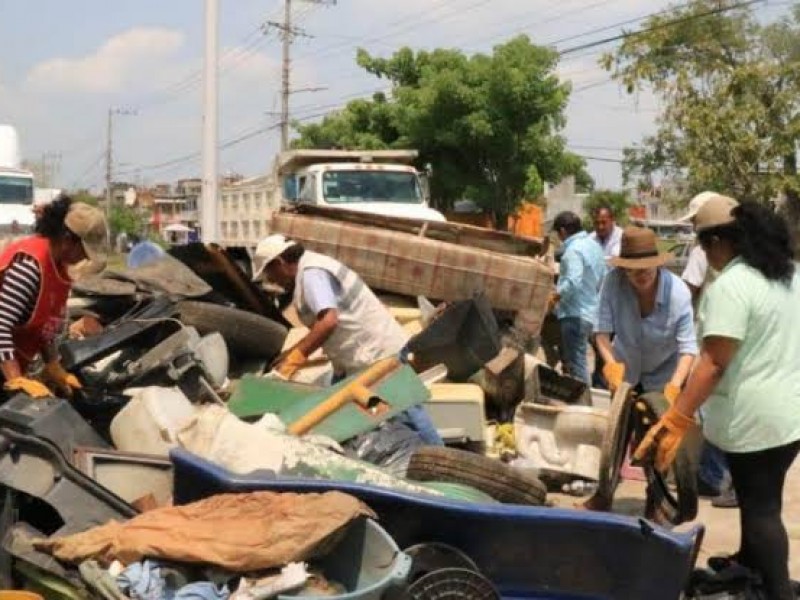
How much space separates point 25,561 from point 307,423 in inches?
62.2

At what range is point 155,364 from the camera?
19.6 ft

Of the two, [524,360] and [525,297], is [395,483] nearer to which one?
[524,360]

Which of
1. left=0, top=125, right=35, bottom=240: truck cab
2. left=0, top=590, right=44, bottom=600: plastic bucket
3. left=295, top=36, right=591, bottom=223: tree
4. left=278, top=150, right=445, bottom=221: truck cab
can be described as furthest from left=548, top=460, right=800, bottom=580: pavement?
left=0, top=125, right=35, bottom=240: truck cab

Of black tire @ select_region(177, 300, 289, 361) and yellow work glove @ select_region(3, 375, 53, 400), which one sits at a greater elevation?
yellow work glove @ select_region(3, 375, 53, 400)

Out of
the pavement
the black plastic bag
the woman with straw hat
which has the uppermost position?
the woman with straw hat

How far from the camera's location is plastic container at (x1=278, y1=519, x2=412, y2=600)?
3.51 meters

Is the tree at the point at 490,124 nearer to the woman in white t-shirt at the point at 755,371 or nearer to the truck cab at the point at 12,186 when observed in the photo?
the truck cab at the point at 12,186

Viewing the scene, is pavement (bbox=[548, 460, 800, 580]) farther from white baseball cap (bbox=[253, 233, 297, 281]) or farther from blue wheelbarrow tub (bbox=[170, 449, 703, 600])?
white baseball cap (bbox=[253, 233, 297, 281])

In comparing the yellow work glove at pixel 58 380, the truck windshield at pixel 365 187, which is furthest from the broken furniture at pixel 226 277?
the truck windshield at pixel 365 187

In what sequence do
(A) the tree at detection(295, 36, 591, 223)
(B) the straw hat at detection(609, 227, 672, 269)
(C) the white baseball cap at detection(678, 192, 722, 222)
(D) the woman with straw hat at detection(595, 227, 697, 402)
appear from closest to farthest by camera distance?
(C) the white baseball cap at detection(678, 192, 722, 222)
(B) the straw hat at detection(609, 227, 672, 269)
(D) the woman with straw hat at detection(595, 227, 697, 402)
(A) the tree at detection(295, 36, 591, 223)

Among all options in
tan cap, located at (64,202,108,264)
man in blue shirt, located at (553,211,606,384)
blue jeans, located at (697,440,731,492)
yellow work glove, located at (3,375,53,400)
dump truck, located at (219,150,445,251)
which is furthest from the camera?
dump truck, located at (219,150,445,251)

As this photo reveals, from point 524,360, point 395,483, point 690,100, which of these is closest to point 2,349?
point 395,483

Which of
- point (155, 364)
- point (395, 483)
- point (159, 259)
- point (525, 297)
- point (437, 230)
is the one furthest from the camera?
point (437, 230)

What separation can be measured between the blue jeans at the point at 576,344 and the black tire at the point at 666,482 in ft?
11.1
